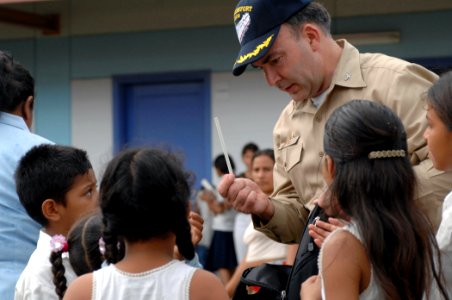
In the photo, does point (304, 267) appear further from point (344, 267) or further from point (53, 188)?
point (53, 188)

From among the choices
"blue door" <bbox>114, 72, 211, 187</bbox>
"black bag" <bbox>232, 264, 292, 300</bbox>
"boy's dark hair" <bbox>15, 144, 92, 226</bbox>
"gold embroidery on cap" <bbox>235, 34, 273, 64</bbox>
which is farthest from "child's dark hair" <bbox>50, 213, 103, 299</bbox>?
"blue door" <bbox>114, 72, 211, 187</bbox>

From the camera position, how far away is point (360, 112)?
3.11 m

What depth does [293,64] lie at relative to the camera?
3768 mm

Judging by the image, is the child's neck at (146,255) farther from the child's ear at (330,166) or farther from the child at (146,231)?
the child's ear at (330,166)

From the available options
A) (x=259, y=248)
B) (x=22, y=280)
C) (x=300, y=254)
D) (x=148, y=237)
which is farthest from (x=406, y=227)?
(x=259, y=248)

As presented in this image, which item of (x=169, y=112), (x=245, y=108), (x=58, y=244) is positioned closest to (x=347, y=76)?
(x=58, y=244)

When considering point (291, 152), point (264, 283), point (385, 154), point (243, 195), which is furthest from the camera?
point (291, 152)

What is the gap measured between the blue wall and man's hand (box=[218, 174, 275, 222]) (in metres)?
5.87

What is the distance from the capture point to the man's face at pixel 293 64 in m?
3.77

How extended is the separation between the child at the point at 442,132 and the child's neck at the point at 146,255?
823mm

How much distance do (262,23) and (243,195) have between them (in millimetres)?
616

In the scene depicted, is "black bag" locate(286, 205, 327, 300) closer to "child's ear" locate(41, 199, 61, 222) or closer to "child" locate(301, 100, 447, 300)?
"child" locate(301, 100, 447, 300)

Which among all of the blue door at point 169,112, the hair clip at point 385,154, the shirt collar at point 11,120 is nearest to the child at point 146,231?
the hair clip at point 385,154

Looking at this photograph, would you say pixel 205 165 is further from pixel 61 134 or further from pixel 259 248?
pixel 259 248
